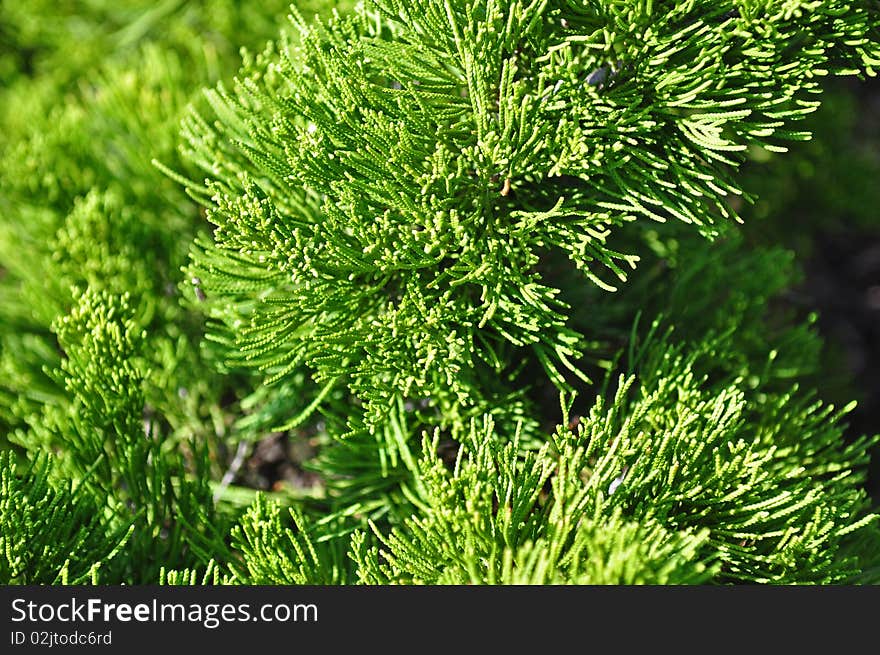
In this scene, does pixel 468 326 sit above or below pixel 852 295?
below

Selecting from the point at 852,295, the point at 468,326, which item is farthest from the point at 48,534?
the point at 852,295

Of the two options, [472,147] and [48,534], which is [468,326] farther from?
[48,534]

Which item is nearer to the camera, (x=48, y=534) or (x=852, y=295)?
(x=48, y=534)

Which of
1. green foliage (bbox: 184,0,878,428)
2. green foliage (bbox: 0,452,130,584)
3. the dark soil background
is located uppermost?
the dark soil background

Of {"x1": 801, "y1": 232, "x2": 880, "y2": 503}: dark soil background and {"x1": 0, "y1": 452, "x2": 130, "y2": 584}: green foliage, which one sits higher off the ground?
{"x1": 801, "y1": 232, "x2": 880, "y2": 503}: dark soil background

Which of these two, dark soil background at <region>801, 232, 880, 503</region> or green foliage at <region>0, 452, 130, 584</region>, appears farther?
dark soil background at <region>801, 232, 880, 503</region>

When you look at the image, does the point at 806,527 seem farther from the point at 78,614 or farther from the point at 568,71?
the point at 78,614

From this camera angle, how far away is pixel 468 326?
2.02 ft

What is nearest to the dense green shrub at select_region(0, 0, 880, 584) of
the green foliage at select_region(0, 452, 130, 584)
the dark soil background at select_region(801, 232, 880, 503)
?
the green foliage at select_region(0, 452, 130, 584)

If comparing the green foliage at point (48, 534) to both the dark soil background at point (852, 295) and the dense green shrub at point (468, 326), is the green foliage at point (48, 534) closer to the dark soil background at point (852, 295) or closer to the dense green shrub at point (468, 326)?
the dense green shrub at point (468, 326)

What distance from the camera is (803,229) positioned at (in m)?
1.32

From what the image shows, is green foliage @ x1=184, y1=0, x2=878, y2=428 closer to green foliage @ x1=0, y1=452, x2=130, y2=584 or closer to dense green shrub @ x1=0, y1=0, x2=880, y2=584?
dense green shrub @ x1=0, y1=0, x2=880, y2=584

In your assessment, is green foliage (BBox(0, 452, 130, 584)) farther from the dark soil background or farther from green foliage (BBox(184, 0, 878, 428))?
the dark soil background

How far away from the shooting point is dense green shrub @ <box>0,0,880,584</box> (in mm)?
576
